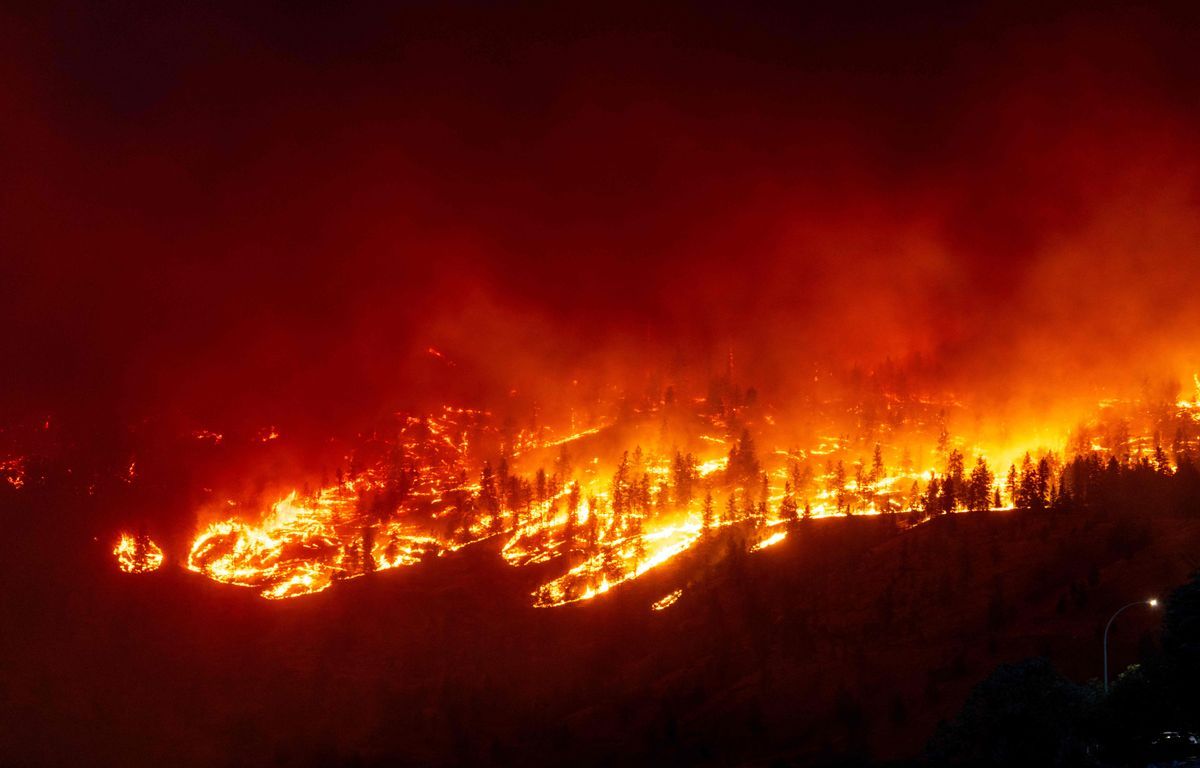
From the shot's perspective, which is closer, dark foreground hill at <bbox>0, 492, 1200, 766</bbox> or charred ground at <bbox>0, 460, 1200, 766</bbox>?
dark foreground hill at <bbox>0, 492, 1200, 766</bbox>

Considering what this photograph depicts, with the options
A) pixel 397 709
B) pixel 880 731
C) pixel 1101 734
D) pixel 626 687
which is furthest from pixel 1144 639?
pixel 397 709

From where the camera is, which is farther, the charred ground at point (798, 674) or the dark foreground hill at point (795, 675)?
the charred ground at point (798, 674)

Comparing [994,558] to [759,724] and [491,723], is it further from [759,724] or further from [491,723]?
[491,723]

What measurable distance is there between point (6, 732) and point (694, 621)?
396 ft

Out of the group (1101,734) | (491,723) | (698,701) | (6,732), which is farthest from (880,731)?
(6,732)

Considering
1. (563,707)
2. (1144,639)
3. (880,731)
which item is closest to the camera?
(1144,639)

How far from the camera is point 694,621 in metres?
199

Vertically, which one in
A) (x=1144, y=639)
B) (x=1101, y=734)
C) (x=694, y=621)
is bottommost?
(x=1101, y=734)

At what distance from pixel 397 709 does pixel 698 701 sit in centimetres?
5591

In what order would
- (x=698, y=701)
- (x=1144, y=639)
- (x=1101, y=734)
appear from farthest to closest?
(x=698, y=701) < (x=1144, y=639) < (x=1101, y=734)

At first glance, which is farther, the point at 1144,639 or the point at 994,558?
the point at 994,558

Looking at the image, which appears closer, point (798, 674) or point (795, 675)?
point (795, 675)

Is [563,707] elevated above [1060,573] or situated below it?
below

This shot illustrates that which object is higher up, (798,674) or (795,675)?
(798,674)
